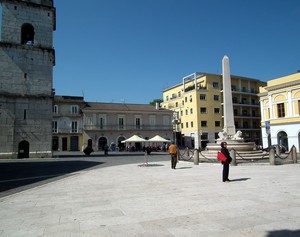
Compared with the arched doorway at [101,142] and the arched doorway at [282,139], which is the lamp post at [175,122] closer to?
the arched doorway at [101,142]

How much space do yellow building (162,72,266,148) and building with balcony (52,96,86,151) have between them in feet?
67.9

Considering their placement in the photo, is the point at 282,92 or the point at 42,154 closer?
the point at 42,154

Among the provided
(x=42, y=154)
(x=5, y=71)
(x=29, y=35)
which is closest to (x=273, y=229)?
(x=42, y=154)

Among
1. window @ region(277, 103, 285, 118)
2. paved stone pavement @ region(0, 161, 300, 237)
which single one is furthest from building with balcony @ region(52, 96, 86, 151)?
paved stone pavement @ region(0, 161, 300, 237)

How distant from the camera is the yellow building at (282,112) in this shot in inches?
1276

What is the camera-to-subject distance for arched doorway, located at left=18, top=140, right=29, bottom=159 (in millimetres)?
25766

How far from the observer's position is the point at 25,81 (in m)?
26.4

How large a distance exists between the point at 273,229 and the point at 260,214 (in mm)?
915

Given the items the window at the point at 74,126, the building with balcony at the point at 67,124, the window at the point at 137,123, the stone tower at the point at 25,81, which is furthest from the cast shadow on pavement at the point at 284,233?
the window at the point at 74,126

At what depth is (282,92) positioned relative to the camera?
112ft

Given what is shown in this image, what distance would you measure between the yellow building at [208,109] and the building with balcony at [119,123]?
383 cm

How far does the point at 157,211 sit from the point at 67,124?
48.3 m

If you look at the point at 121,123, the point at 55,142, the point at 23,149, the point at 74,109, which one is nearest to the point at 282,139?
the point at 121,123

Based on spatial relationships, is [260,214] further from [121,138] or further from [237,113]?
[237,113]
